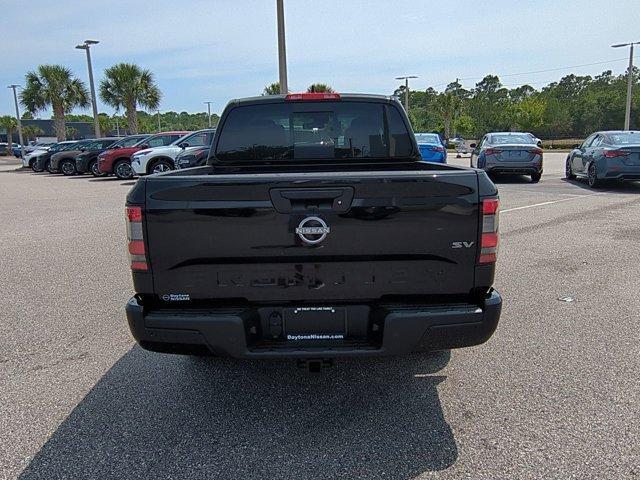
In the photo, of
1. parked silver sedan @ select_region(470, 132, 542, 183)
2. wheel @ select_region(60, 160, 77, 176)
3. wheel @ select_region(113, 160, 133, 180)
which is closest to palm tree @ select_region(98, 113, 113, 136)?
wheel @ select_region(60, 160, 77, 176)

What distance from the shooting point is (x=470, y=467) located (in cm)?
265

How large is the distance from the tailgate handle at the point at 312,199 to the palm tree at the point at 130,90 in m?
41.5

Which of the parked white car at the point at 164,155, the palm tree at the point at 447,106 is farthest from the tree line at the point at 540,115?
the parked white car at the point at 164,155

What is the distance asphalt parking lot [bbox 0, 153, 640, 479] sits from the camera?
2711 millimetres

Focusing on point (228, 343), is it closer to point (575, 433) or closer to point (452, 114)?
point (575, 433)

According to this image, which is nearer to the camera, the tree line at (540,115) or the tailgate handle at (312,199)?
the tailgate handle at (312,199)

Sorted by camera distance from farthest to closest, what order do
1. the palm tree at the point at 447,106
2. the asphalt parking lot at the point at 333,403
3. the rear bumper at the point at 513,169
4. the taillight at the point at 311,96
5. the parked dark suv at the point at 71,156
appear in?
the palm tree at the point at 447,106
the parked dark suv at the point at 71,156
the rear bumper at the point at 513,169
the taillight at the point at 311,96
the asphalt parking lot at the point at 333,403

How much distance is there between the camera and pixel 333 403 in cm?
334

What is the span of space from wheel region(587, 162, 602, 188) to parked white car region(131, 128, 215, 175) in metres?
11.9

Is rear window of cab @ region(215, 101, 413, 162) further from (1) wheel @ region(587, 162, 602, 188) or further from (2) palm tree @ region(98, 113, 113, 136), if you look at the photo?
(2) palm tree @ region(98, 113, 113, 136)

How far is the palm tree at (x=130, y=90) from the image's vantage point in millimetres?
39906

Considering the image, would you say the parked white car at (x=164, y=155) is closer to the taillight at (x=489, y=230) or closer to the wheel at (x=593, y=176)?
the wheel at (x=593, y=176)

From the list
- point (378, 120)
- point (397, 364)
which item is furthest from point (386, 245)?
point (378, 120)

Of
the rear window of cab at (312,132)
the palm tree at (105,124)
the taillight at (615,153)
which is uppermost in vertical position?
the palm tree at (105,124)
